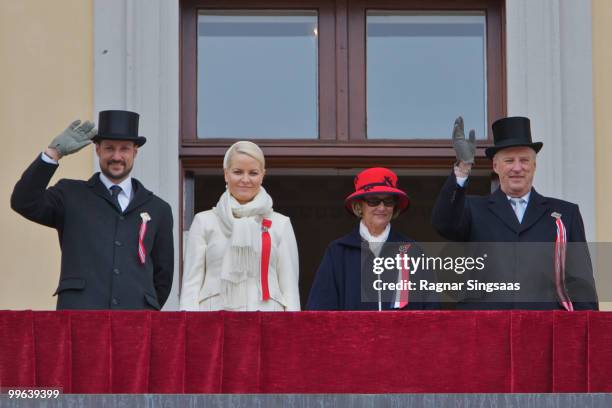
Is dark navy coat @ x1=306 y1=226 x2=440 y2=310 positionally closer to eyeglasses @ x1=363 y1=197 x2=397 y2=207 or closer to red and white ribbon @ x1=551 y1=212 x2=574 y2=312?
eyeglasses @ x1=363 y1=197 x2=397 y2=207

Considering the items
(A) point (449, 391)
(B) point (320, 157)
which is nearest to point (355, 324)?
(A) point (449, 391)

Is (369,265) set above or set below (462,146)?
below

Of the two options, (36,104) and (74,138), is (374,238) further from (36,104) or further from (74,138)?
(36,104)

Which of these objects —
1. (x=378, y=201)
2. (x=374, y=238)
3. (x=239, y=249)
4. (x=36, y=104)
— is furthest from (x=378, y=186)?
(x=36, y=104)

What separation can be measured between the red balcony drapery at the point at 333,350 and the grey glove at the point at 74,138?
0.82 metres

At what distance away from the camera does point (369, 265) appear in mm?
7969

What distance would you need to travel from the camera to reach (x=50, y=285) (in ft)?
30.7

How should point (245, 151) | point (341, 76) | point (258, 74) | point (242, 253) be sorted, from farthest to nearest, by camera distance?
point (258, 74) < point (341, 76) < point (245, 151) < point (242, 253)

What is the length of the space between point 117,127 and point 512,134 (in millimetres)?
1940

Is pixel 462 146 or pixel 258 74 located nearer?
pixel 462 146

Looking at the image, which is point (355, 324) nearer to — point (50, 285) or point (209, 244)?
point (209, 244)

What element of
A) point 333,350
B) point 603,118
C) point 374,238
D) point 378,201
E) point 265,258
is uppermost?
point 603,118

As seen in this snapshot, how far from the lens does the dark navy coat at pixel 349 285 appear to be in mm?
7922

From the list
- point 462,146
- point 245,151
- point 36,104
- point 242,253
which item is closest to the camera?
point 462,146
